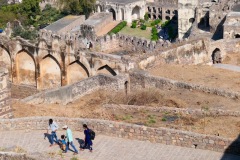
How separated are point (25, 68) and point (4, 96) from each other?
16733 millimetres

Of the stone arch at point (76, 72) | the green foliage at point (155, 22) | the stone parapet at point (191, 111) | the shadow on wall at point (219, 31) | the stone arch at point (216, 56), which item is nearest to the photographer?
the stone parapet at point (191, 111)

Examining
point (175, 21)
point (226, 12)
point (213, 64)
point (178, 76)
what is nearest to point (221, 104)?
point (178, 76)

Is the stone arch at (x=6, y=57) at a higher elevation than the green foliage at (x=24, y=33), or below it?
below

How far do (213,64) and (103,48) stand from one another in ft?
25.8

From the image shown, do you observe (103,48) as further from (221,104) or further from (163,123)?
(163,123)

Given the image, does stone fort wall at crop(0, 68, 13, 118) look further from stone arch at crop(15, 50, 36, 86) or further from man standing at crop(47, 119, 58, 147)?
stone arch at crop(15, 50, 36, 86)

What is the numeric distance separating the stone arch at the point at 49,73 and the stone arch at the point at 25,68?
72 centimetres

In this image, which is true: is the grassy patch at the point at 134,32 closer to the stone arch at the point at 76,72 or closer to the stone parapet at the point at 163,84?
the stone arch at the point at 76,72

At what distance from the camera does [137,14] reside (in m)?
83.6

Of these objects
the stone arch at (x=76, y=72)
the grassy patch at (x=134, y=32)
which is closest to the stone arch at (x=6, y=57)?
the stone arch at (x=76, y=72)

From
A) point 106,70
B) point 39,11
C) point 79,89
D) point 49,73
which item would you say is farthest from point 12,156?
point 39,11

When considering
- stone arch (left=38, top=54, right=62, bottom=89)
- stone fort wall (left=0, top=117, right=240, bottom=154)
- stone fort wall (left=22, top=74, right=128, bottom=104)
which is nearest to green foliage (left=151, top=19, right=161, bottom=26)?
stone arch (left=38, top=54, right=62, bottom=89)

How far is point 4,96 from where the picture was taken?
28922 millimetres

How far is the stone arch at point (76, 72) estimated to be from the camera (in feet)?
139
